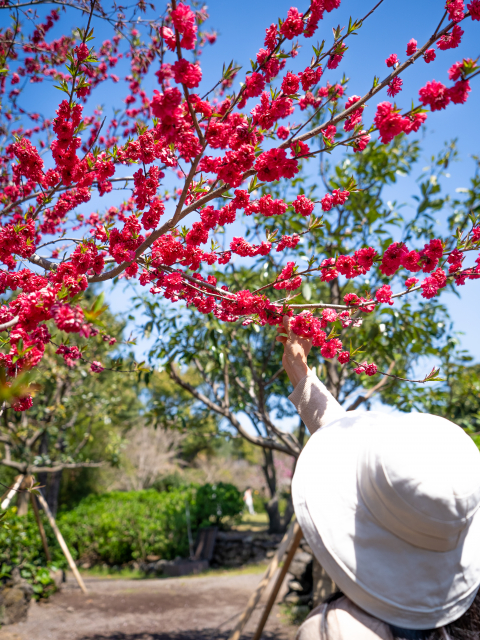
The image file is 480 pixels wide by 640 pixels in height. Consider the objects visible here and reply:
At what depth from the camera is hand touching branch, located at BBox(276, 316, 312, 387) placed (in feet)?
5.40

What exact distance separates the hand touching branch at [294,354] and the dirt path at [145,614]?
5.16m

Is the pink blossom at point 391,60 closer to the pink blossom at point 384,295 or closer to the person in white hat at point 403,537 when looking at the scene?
the pink blossom at point 384,295

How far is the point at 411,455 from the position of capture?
768 millimetres

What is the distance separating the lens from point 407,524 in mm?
777

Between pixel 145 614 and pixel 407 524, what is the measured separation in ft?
23.8

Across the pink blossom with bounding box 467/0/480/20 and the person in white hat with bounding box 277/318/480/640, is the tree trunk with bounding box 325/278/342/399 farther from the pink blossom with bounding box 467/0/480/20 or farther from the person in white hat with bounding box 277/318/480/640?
the person in white hat with bounding box 277/318/480/640

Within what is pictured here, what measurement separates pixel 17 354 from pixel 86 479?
14566 mm

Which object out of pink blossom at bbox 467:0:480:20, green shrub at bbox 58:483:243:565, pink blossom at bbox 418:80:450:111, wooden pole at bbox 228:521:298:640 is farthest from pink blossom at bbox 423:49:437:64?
green shrub at bbox 58:483:243:565

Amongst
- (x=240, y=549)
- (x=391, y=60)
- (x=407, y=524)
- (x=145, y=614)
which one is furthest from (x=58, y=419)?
(x=407, y=524)

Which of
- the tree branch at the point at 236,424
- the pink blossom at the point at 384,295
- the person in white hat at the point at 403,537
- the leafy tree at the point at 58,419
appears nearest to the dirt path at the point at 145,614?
the leafy tree at the point at 58,419

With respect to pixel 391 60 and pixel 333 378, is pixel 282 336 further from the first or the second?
pixel 333 378

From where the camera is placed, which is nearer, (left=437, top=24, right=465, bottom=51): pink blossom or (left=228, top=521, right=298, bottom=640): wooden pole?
(left=437, top=24, right=465, bottom=51): pink blossom

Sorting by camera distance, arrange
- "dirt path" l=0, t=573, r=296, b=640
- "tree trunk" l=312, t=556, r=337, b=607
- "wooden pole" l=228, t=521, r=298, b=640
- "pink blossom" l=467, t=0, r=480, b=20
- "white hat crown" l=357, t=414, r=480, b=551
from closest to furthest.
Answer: "white hat crown" l=357, t=414, r=480, b=551, "pink blossom" l=467, t=0, r=480, b=20, "tree trunk" l=312, t=556, r=337, b=607, "wooden pole" l=228, t=521, r=298, b=640, "dirt path" l=0, t=573, r=296, b=640

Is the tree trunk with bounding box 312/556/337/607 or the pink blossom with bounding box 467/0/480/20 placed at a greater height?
the pink blossom with bounding box 467/0/480/20
